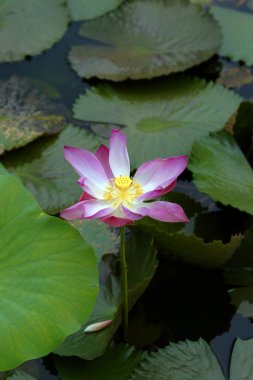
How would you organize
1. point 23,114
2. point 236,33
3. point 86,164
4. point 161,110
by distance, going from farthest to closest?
1. point 236,33
2. point 161,110
3. point 23,114
4. point 86,164

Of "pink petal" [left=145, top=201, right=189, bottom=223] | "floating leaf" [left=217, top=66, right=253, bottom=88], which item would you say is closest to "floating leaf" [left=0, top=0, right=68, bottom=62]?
"floating leaf" [left=217, top=66, right=253, bottom=88]

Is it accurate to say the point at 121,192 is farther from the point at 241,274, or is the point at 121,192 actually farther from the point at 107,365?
the point at 241,274

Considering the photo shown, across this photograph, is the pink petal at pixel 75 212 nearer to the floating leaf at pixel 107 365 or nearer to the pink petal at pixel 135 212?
the pink petal at pixel 135 212

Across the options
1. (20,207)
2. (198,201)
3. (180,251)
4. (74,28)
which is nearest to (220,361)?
(180,251)

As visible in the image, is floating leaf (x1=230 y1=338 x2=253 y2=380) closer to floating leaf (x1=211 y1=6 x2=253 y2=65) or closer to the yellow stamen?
the yellow stamen

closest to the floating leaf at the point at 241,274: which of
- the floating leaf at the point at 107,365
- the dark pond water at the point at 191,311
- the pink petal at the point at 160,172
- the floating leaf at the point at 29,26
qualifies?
the dark pond water at the point at 191,311

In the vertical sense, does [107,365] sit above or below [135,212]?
below

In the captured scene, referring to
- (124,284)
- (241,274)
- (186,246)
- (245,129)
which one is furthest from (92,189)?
(245,129)
